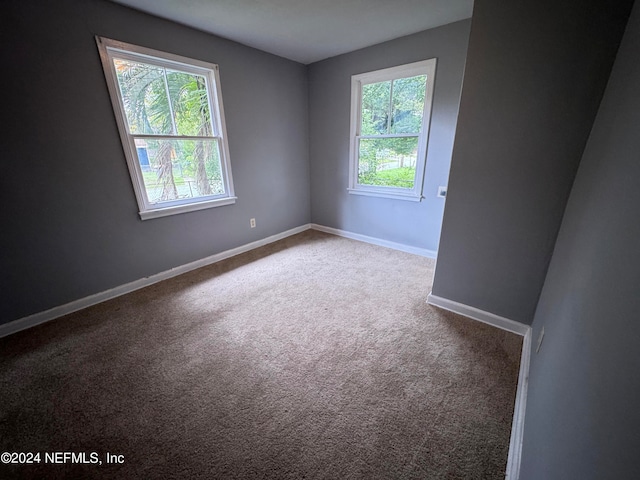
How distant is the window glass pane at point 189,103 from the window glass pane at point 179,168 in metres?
0.13

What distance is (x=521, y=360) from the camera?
165 centimetres

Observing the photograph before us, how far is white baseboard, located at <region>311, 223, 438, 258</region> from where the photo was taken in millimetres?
3262

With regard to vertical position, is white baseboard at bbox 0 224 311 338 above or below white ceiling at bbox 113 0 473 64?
below

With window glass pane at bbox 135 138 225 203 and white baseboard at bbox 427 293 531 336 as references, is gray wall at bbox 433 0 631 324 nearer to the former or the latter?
white baseboard at bbox 427 293 531 336

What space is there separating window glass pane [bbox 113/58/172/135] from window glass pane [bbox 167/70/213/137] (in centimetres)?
9

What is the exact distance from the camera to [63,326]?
6.64 ft

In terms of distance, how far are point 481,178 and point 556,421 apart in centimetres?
147

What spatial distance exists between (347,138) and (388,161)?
68cm

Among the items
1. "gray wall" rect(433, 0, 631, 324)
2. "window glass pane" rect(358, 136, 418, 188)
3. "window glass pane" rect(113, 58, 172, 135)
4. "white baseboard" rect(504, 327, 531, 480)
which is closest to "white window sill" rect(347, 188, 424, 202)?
"window glass pane" rect(358, 136, 418, 188)

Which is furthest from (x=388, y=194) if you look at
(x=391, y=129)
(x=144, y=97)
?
(x=144, y=97)

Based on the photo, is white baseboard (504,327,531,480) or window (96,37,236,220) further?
window (96,37,236,220)

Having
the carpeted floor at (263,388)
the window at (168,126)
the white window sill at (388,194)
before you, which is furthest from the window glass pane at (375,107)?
the carpeted floor at (263,388)

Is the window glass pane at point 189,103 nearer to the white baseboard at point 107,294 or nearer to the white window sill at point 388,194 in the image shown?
the white baseboard at point 107,294

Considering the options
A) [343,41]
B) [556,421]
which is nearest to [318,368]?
[556,421]
